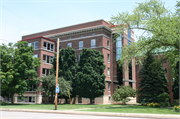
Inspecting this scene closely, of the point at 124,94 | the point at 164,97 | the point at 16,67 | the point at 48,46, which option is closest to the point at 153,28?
the point at 164,97

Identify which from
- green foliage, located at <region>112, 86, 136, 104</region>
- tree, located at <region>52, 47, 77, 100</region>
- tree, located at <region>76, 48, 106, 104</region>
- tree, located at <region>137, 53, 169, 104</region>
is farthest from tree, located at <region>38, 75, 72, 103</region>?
tree, located at <region>137, 53, 169, 104</region>

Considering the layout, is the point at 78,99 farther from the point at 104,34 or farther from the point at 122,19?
the point at 122,19

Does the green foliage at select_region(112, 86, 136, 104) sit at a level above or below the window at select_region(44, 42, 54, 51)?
below

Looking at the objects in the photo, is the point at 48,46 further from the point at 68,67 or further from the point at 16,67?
the point at 16,67

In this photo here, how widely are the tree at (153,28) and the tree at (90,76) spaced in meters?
12.0

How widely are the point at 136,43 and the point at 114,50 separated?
23582 millimetres

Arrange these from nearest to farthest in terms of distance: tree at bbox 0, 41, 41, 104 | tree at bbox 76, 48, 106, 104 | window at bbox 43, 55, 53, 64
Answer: tree at bbox 0, 41, 41, 104
tree at bbox 76, 48, 106, 104
window at bbox 43, 55, 53, 64

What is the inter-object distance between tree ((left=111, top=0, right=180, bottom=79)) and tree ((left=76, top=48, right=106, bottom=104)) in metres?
12.0

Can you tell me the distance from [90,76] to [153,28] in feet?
57.7

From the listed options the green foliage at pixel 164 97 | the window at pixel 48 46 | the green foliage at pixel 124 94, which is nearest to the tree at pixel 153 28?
the green foliage at pixel 164 97

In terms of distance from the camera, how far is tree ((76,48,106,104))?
36.5m

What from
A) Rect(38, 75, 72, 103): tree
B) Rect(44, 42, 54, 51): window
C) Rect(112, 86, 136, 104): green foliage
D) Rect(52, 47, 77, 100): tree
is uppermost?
Rect(44, 42, 54, 51): window

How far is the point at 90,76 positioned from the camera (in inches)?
1442

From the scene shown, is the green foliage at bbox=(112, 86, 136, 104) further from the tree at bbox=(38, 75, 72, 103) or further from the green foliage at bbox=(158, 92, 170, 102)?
the tree at bbox=(38, 75, 72, 103)
